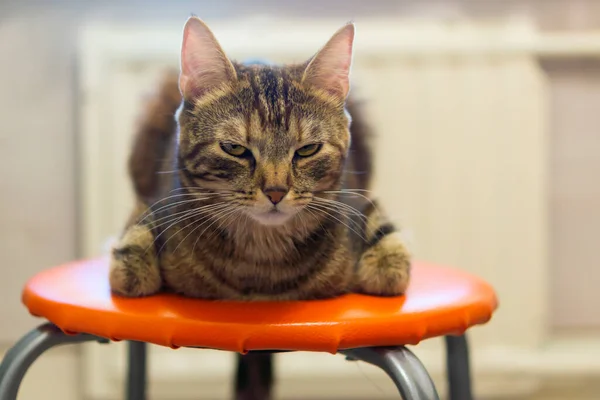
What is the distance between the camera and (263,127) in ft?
2.34

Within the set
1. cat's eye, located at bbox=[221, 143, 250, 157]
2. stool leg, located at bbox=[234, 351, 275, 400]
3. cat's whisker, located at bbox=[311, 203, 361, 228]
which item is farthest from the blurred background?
cat's eye, located at bbox=[221, 143, 250, 157]

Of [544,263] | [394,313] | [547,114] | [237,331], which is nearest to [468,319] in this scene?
[394,313]

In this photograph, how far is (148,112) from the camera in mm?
1088

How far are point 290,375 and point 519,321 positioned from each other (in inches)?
19.7

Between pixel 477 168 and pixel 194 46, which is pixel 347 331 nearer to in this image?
pixel 194 46

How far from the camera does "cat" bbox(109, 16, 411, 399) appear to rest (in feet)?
2.33

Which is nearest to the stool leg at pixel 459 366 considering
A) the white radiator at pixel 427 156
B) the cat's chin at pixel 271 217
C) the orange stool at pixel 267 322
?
the orange stool at pixel 267 322

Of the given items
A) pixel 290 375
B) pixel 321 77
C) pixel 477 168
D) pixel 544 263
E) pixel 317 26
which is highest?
pixel 317 26

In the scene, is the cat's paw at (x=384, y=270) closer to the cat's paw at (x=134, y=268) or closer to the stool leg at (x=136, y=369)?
the cat's paw at (x=134, y=268)

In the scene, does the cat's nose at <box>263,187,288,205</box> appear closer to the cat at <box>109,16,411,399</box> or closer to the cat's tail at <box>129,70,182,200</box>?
the cat at <box>109,16,411,399</box>

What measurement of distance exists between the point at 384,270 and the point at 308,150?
0.18 metres

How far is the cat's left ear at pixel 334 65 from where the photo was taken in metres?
0.76

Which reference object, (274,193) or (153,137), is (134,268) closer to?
(274,193)

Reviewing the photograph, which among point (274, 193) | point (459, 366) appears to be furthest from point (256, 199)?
point (459, 366)
